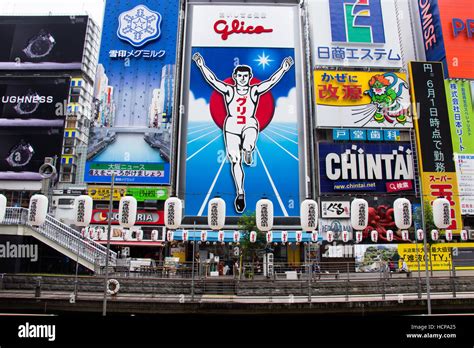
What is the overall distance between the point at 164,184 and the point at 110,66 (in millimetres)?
13971

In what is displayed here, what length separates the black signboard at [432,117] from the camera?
38.1 metres

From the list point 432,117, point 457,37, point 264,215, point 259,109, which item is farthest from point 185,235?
point 457,37

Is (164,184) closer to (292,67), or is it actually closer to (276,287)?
(292,67)

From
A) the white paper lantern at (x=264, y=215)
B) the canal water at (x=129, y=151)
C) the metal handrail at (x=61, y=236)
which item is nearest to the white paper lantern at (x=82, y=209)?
the metal handrail at (x=61, y=236)

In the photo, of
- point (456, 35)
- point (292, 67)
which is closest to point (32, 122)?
point (292, 67)

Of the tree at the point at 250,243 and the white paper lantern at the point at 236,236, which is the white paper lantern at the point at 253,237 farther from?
the white paper lantern at the point at 236,236

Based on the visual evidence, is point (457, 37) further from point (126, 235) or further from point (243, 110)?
point (126, 235)

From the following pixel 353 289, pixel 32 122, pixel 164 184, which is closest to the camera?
pixel 353 289

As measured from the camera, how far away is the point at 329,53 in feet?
135

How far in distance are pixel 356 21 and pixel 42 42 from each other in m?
33.9

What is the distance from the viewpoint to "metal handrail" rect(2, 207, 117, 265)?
24.4 metres

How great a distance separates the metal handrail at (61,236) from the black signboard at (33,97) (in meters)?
18.6

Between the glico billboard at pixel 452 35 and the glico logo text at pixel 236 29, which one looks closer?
the glico billboard at pixel 452 35

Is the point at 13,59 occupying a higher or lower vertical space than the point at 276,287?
higher
